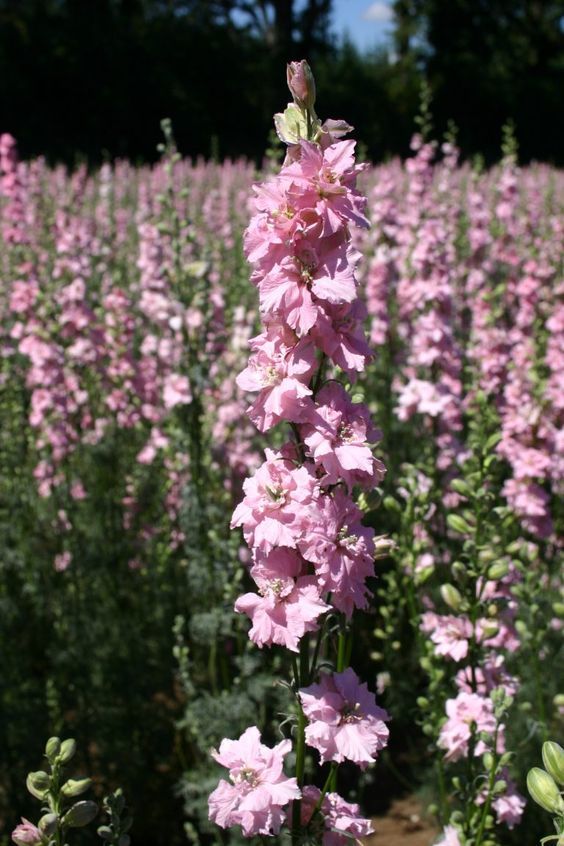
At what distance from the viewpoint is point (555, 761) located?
1271 millimetres

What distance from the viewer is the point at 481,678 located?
8.30ft

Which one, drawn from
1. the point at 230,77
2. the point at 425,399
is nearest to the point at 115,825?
the point at 425,399

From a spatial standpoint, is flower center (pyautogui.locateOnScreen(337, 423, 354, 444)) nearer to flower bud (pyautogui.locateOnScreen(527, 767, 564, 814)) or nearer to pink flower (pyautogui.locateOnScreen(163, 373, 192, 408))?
flower bud (pyautogui.locateOnScreen(527, 767, 564, 814))

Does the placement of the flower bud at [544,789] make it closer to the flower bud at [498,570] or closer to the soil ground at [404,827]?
the flower bud at [498,570]

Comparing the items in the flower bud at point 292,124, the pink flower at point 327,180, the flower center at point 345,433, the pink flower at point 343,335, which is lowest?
the flower center at point 345,433

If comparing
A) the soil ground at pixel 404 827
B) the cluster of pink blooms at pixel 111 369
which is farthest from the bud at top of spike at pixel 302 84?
the soil ground at pixel 404 827

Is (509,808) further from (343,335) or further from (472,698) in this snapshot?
(343,335)

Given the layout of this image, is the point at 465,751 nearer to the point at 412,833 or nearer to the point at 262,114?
the point at 412,833

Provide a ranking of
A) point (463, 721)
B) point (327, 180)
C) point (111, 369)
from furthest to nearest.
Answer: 1. point (111, 369)
2. point (463, 721)
3. point (327, 180)

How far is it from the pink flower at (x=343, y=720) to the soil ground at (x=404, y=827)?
7.60 ft

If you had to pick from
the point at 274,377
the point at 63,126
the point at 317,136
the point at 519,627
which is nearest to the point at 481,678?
the point at 519,627

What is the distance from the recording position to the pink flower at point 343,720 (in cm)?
149

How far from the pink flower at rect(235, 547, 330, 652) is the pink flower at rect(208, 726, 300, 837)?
22 centimetres

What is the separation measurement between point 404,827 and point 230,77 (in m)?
28.2
